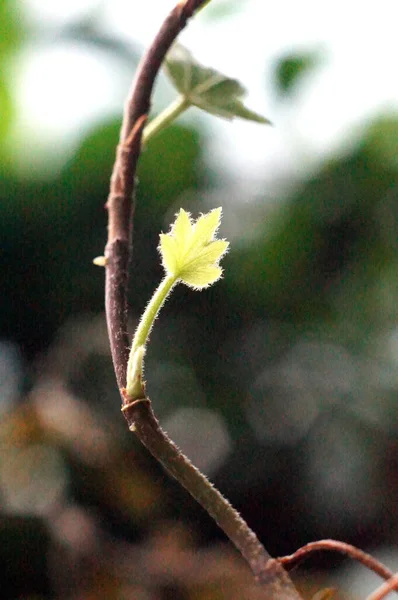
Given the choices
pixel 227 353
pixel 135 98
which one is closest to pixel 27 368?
pixel 227 353

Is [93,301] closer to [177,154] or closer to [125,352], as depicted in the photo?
[177,154]

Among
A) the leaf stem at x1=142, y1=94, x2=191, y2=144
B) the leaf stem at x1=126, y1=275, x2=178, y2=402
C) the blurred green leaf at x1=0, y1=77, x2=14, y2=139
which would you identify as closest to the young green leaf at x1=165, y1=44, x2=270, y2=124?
the leaf stem at x1=142, y1=94, x2=191, y2=144

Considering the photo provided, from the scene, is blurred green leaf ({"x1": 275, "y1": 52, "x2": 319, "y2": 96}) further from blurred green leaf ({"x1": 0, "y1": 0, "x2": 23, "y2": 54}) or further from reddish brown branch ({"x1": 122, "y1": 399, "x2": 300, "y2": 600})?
reddish brown branch ({"x1": 122, "y1": 399, "x2": 300, "y2": 600})

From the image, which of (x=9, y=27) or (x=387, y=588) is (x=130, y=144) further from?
(x=9, y=27)

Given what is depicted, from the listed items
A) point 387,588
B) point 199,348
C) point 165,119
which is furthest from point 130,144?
point 199,348

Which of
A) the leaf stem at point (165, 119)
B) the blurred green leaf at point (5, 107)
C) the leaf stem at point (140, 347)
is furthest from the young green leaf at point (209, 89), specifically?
the blurred green leaf at point (5, 107)

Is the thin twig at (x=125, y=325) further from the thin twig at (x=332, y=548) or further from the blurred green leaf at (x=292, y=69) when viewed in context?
the blurred green leaf at (x=292, y=69)
